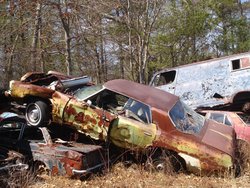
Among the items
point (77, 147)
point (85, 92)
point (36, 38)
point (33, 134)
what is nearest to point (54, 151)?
point (77, 147)

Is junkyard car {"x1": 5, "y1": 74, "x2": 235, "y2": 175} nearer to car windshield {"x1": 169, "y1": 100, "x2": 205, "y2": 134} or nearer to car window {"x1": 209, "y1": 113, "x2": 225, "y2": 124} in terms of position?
car windshield {"x1": 169, "y1": 100, "x2": 205, "y2": 134}

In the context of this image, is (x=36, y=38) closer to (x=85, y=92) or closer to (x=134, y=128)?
(x=85, y=92)

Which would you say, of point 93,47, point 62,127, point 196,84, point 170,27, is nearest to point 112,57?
point 93,47

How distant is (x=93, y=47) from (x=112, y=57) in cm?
343

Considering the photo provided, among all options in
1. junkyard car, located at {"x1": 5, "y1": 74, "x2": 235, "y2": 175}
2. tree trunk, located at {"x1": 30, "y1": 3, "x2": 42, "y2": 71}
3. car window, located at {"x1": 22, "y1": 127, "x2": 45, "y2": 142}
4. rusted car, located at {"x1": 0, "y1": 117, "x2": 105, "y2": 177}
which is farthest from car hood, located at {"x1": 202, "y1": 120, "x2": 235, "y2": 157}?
tree trunk, located at {"x1": 30, "y1": 3, "x2": 42, "y2": 71}

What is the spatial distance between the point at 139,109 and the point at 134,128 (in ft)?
1.43

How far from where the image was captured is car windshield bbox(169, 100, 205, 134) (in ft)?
24.3

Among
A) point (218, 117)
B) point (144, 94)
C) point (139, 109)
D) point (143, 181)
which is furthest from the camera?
point (218, 117)

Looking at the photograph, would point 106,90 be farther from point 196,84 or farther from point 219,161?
point 196,84

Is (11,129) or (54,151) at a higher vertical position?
(11,129)

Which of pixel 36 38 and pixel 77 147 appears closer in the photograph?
pixel 77 147

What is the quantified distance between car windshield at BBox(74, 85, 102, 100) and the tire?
676 millimetres

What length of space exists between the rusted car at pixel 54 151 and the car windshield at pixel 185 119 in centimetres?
152

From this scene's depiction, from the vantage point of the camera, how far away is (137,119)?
7473mm
